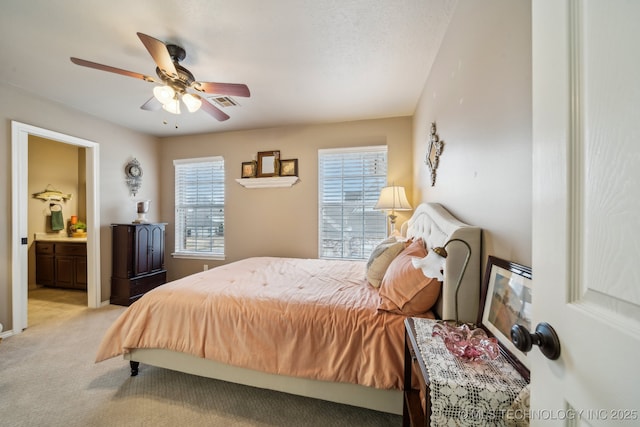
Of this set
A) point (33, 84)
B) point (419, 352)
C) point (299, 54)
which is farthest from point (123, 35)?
point (419, 352)

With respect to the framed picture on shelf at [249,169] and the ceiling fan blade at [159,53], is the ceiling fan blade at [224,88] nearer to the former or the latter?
the ceiling fan blade at [159,53]

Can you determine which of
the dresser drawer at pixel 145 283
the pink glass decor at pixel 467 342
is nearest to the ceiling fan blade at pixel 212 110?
the pink glass decor at pixel 467 342

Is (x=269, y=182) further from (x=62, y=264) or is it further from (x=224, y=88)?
(x=62, y=264)

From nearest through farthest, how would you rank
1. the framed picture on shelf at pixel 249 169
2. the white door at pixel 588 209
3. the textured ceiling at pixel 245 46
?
the white door at pixel 588 209 < the textured ceiling at pixel 245 46 < the framed picture on shelf at pixel 249 169

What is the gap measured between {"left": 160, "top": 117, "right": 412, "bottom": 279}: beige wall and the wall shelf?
0.08 m

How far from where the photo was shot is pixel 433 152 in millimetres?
2129

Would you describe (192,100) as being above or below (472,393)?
above

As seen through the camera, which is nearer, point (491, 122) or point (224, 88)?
point (491, 122)

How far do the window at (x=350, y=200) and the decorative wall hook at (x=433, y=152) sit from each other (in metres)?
1.32

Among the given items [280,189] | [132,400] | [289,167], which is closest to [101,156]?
[280,189]

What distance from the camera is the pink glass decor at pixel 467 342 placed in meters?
0.89

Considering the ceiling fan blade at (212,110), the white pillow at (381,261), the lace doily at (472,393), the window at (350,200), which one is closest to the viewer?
the lace doily at (472,393)

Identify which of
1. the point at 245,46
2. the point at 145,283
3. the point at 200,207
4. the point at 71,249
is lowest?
the point at 145,283

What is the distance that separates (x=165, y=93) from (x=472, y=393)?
2.61m
